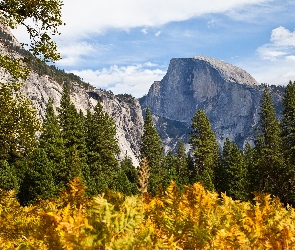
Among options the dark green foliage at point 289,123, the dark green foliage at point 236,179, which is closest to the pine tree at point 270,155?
the dark green foliage at point 236,179


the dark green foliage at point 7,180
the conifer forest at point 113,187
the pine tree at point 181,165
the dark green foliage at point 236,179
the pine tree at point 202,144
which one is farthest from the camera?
the pine tree at point 181,165

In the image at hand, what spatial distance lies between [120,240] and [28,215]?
1006 centimetres

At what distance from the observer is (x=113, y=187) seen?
4634cm

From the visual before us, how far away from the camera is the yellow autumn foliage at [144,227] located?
2.45 meters

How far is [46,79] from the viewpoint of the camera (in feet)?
626

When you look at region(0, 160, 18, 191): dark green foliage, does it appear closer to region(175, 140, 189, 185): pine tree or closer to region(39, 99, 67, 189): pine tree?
region(39, 99, 67, 189): pine tree

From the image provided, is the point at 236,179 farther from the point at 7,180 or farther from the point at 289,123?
the point at 7,180

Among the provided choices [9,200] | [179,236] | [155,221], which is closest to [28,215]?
[9,200]

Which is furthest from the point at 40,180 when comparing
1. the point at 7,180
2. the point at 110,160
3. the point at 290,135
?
the point at 290,135

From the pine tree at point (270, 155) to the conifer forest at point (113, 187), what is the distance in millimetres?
129

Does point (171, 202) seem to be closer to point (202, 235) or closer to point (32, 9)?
point (202, 235)

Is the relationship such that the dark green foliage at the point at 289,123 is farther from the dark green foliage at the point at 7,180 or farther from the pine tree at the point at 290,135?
the dark green foliage at the point at 7,180

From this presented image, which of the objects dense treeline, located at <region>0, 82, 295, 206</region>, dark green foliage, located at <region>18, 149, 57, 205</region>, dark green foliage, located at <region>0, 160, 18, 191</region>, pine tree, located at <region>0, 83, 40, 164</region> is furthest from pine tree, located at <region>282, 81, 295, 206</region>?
pine tree, located at <region>0, 83, 40, 164</region>

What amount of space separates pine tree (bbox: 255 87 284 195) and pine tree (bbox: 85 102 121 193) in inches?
780
